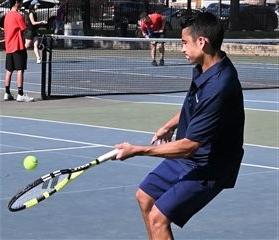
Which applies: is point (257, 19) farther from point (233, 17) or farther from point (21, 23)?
point (21, 23)

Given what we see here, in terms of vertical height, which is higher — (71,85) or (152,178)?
(152,178)

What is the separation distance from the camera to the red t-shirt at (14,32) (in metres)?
15.4

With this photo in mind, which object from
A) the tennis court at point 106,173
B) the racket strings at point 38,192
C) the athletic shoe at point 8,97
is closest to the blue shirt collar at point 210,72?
the racket strings at point 38,192

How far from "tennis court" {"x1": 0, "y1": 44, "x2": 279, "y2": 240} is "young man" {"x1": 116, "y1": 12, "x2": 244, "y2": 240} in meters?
1.36

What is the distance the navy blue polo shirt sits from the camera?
4.82 m

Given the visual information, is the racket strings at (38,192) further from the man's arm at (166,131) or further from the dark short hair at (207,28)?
the dark short hair at (207,28)

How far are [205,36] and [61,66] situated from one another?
17703mm

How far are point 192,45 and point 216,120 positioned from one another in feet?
1.49

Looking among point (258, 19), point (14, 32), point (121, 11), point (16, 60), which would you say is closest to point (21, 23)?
point (14, 32)

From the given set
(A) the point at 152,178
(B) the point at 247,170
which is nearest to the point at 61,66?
(B) the point at 247,170

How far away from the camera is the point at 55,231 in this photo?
653 centimetres

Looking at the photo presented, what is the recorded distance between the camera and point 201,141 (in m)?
4.84

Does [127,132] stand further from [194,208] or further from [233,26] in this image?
[233,26]

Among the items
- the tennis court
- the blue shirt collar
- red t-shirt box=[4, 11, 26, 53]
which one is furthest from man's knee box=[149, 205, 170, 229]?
red t-shirt box=[4, 11, 26, 53]
